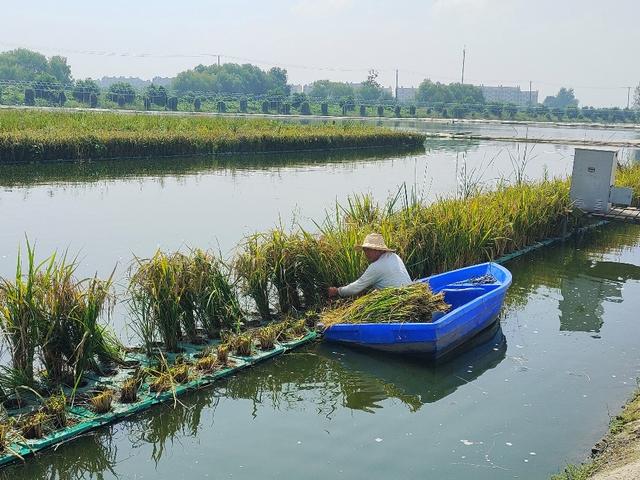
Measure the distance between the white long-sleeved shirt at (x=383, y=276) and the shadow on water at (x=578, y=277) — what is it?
8.07 ft

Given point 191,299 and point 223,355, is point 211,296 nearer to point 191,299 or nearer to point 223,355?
point 191,299

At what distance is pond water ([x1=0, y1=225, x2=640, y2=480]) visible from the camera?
16.5ft

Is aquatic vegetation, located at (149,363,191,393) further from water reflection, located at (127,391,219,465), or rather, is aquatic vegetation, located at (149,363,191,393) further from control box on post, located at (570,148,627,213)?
control box on post, located at (570,148,627,213)

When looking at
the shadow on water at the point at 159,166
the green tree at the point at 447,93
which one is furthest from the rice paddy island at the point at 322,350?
the green tree at the point at 447,93

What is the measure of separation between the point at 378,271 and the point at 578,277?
17.0ft

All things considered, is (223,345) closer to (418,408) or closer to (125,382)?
(125,382)

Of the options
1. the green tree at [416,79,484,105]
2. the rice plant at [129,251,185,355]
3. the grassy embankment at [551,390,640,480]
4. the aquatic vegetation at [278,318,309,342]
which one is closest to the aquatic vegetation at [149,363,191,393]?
the rice plant at [129,251,185,355]

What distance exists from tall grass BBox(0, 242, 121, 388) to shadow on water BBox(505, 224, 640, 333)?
18.1 ft

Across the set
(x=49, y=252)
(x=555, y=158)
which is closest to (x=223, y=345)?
(x=49, y=252)

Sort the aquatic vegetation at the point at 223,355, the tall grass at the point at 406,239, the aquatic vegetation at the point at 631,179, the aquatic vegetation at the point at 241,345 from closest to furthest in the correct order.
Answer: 1. the aquatic vegetation at the point at 223,355
2. the aquatic vegetation at the point at 241,345
3. the tall grass at the point at 406,239
4. the aquatic vegetation at the point at 631,179

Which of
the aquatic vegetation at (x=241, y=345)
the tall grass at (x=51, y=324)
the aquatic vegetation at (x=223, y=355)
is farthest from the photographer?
the aquatic vegetation at (x=241, y=345)

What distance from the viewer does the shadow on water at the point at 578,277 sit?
30.5 ft

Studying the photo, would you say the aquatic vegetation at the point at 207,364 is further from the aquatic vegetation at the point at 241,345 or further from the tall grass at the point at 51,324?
the tall grass at the point at 51,324

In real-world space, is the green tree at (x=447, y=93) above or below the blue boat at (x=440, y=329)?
above
